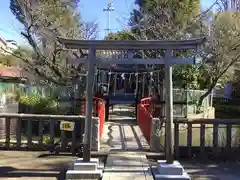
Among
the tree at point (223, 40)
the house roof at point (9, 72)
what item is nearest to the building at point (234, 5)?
the tree at point (223, 40)

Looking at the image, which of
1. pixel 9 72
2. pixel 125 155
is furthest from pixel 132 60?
pixel 9 72

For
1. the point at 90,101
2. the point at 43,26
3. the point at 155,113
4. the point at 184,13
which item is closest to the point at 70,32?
the point at 43,26

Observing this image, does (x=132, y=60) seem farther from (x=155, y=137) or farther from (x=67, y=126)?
(x=67, y=126)

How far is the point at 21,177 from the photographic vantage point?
28.6 feet

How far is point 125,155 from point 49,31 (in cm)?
1343

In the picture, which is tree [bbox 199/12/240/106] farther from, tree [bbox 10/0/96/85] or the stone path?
the stone path

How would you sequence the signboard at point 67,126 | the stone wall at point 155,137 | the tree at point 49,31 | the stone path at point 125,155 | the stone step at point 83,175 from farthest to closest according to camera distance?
the tree at point 49,31 → the stone wall at point 155,137 → the signboard at point 67,126 → the stone path at point 125,155 → the stone step at point 83,175

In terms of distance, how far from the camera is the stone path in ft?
27.8

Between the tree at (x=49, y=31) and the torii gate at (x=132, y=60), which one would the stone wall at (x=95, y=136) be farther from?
the tree at (x=49, y=31)

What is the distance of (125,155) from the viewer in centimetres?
1023

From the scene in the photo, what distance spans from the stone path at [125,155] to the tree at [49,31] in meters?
7.06

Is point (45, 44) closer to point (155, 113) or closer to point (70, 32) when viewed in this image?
point (70, 32)

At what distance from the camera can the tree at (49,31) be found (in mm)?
21641

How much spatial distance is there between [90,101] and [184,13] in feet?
51.3
